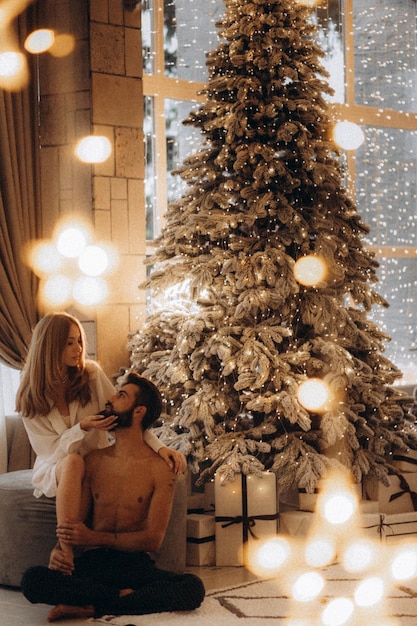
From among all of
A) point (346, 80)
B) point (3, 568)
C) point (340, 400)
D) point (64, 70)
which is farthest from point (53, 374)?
point (346, 80)

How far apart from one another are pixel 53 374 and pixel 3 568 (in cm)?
85

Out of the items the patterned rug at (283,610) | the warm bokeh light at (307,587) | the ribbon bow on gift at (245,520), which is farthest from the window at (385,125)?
the patterned rug at (283,610)

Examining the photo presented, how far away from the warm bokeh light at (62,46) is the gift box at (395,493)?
9.25 ft

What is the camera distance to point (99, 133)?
5543 millimetres

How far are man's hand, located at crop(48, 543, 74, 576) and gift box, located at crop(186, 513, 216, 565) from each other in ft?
3.22

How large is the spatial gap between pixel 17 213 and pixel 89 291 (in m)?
0.57

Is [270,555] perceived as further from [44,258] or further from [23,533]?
[44,258]

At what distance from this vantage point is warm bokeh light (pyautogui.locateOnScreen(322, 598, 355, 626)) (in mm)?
3619

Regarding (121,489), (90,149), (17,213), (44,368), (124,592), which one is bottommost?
(124,592)

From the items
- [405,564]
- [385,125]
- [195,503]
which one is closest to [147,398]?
[195,503]

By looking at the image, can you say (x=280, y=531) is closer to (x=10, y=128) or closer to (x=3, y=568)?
(x=3, y=568)

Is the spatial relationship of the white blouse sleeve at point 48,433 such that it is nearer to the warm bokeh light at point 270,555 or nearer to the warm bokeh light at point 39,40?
the warm bokeh light at point 270,555

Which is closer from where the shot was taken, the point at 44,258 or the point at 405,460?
the point at 405,460

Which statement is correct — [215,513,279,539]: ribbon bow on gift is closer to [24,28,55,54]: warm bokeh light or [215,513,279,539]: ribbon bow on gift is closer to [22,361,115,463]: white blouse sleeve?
[22,361,115,463]: white blouse sleeve
